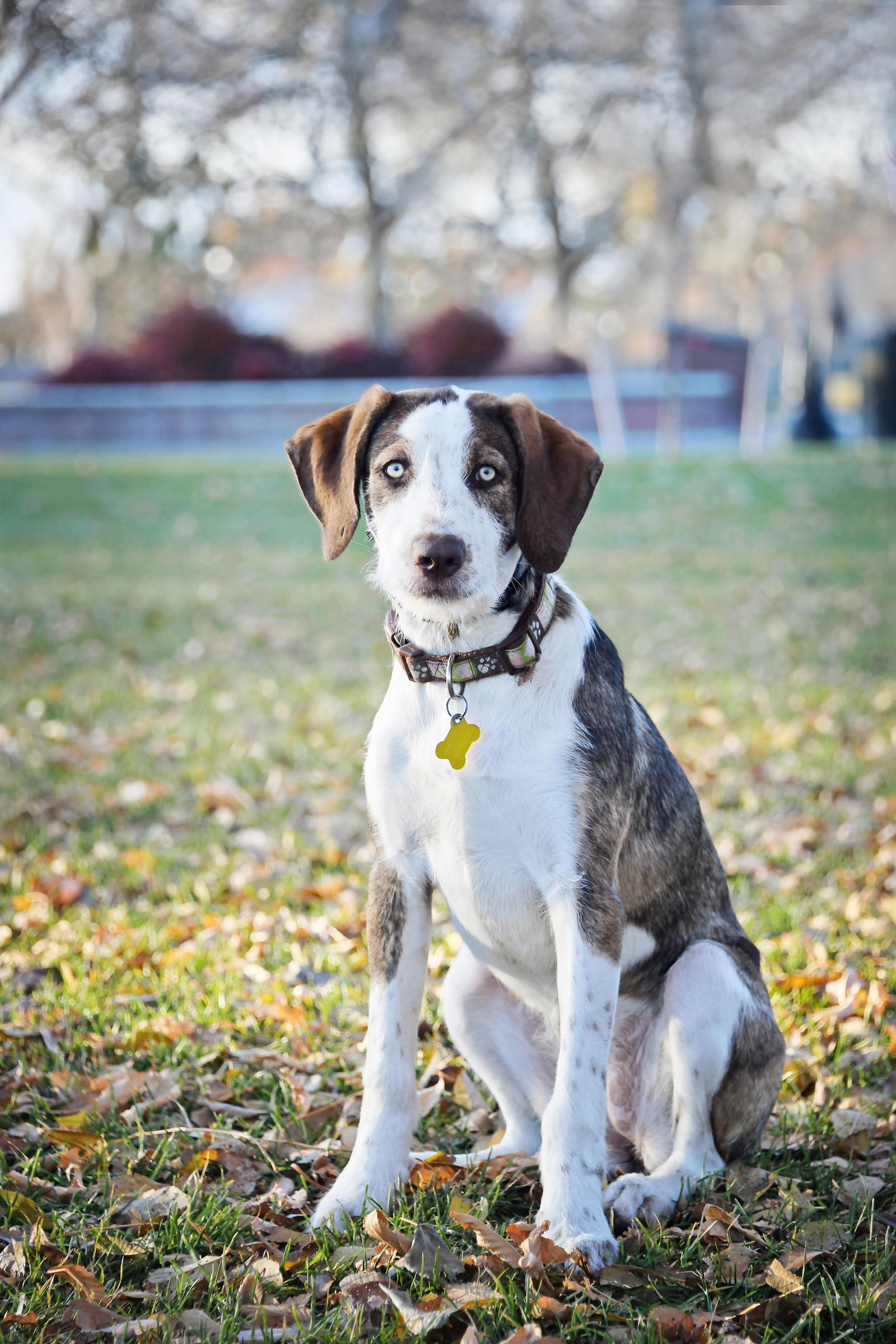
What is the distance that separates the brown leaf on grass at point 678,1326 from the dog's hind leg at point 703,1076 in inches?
14.6

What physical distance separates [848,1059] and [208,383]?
823 inches

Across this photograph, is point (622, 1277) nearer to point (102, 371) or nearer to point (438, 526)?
point (438, 526)

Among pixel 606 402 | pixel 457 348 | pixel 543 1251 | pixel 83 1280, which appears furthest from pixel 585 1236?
pixel 457 348

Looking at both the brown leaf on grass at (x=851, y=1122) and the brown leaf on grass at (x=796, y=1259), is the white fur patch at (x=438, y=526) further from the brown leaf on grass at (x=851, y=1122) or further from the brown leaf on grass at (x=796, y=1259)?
the brown leaf on grass at (x=851, y=1122)

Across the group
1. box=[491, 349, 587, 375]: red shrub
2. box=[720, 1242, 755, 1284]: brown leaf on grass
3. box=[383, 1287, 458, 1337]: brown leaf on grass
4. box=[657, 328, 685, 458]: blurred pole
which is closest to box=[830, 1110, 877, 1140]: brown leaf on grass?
box=[720, 1242, 755, 1284]: brown leaf on grass

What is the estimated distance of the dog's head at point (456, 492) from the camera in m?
2.73

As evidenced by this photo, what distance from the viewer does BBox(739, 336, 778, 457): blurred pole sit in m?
21.7

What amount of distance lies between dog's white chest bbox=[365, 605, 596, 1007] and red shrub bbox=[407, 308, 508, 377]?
19627 mm

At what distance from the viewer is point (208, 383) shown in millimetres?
22500

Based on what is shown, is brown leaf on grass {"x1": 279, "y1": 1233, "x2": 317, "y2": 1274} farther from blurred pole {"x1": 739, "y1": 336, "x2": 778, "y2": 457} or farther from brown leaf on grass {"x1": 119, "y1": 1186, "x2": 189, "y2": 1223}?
blurred pole {"x1": 739, "y1": 336, "x2": 778, "y2": 457}

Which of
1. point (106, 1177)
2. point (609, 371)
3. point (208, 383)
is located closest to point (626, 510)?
point (609, 371)

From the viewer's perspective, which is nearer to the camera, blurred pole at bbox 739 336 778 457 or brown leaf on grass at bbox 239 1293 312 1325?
brown leaf on grass at bbox 239 1293 312 1325

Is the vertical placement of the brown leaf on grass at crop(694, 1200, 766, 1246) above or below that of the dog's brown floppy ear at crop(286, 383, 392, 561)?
below

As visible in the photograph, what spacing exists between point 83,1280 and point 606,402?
1913 cm
